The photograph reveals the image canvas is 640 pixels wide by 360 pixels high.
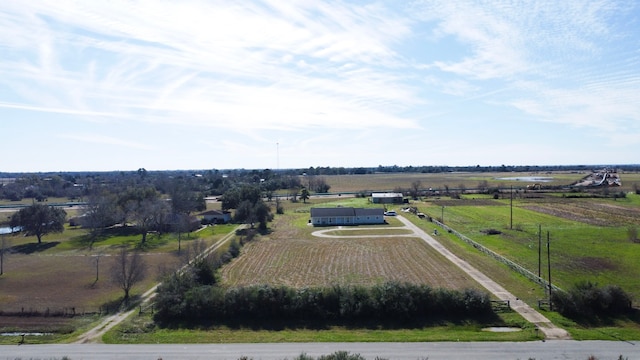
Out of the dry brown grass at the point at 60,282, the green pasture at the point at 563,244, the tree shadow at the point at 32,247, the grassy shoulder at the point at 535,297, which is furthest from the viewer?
A: the tree shadow at the point at 32,247

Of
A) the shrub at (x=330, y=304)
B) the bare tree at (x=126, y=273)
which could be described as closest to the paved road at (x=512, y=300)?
the shrub at (x=330, y=304)

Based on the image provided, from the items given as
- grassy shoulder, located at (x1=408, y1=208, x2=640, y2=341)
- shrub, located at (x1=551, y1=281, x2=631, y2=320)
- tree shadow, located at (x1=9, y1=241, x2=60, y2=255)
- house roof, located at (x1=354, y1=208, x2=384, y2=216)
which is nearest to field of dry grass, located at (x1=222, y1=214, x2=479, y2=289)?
grassy shoulder, located at (x1=408, y1=208, x2=640, y2=341)

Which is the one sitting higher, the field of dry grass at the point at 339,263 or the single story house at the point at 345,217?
the single story house at the point at 345,217

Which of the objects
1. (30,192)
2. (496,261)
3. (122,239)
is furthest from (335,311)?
(30,192)

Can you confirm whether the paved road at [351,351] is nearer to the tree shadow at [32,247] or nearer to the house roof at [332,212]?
the tree shadow at [32,247]

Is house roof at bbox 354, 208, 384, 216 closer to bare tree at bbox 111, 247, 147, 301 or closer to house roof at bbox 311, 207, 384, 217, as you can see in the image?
house roof at bbox 311, 207, 384, 217

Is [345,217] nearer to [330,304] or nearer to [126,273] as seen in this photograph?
[126,273]
